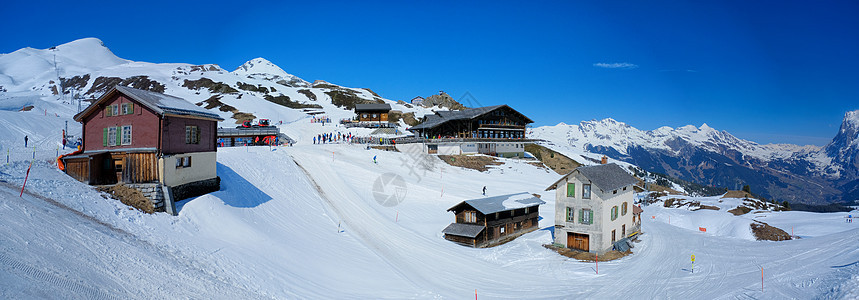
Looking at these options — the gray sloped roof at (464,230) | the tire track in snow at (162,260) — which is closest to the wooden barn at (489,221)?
the gray sloped roof at (464,230)

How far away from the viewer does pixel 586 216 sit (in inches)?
1382

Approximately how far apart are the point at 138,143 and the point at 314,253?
12.6 meters

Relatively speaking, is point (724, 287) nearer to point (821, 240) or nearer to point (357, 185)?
point (821, 240)

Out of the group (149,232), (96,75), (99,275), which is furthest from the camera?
(96,75)

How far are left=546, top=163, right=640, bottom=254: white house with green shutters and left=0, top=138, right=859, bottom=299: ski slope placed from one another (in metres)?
2.48

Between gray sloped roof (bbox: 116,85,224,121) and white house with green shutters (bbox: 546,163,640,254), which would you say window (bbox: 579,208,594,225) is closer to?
white house with green shutters (bbox: 546,163,640,254)

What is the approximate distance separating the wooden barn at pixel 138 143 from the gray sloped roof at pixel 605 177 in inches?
1117

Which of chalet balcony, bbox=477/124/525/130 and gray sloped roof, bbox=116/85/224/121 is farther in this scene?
chalet balcony, bbox=477/124/525/130

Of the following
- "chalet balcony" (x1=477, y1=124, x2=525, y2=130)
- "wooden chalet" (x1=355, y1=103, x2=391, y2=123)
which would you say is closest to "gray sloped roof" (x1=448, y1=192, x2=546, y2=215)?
"chalet balcony" (x1=477, y1=124, x2=525, y2=130)

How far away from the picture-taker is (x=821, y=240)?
34000 millimetres

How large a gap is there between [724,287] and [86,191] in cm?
3637

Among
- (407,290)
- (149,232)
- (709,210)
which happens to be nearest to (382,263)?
(407,290)

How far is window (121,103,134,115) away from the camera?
25.9 metres

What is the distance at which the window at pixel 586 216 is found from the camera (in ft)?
114
